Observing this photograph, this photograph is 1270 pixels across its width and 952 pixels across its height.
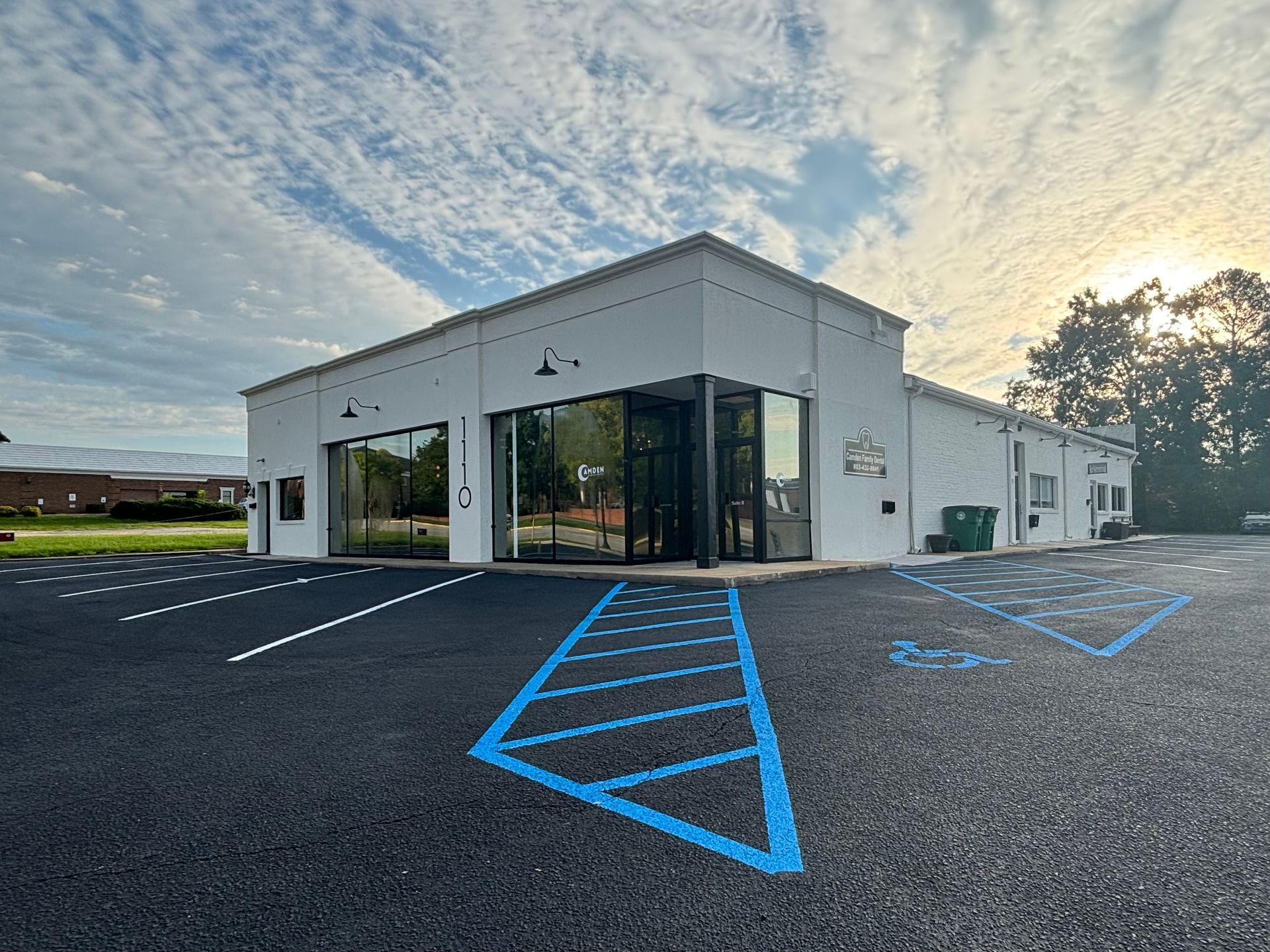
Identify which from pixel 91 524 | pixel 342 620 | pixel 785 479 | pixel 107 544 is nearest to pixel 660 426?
pixel 785 479

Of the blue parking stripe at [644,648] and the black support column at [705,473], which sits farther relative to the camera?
the black support column at [705,473]

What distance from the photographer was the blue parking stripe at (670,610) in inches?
312

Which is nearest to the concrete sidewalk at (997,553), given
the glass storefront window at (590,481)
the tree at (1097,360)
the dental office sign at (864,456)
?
the dental office sign at (864,456)

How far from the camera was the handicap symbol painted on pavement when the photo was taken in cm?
533

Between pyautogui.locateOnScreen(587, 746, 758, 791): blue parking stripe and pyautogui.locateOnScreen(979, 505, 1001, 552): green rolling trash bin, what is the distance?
635 inches

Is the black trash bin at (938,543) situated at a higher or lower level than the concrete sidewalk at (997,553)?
higher

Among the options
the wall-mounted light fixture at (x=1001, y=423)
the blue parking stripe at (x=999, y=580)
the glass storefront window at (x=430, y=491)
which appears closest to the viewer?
the blue parking stripe at (x=999, y=580)

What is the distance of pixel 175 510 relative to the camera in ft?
136

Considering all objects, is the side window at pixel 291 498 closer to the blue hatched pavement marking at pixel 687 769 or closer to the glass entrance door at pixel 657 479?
the glass entrance door at pixel 657 479

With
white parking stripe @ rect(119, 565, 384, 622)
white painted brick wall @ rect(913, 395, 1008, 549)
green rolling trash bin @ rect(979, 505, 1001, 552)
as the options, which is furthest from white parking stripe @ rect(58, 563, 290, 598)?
green rolling trash bin @ rect(979, 505, 1001, 552)

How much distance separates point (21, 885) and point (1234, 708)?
598 centimetres

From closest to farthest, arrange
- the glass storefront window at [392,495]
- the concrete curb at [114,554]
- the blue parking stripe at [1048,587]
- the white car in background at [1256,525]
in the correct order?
the blue parking stripe at [1048,587] < the glass storefront window at [392,495] < the concrete curb at [114,554] < the white car in background at [1256,525]

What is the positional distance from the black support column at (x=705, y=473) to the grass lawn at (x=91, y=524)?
3125cm

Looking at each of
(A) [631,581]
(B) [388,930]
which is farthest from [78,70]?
(B) [388,930]
